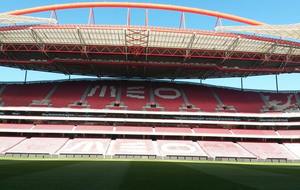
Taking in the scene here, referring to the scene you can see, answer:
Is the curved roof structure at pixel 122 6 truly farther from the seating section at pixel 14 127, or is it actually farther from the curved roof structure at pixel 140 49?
the seating section at pixel 14 127

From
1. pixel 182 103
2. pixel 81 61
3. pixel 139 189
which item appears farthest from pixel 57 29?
pixel 139 189

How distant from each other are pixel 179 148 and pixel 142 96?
51.9 feet

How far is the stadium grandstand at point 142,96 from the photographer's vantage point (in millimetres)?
43000

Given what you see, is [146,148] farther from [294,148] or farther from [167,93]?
[294,148]

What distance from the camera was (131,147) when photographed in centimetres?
4456

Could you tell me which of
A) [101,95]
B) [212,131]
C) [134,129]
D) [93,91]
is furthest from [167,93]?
[93,91]

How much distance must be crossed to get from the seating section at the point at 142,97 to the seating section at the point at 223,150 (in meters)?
7.98

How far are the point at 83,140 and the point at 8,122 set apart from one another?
513 inches

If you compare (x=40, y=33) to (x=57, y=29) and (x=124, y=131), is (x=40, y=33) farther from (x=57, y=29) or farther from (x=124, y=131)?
(x=124, y=131)

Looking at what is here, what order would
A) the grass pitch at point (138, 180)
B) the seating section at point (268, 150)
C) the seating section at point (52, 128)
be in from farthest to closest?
the seating section at point (52, 128)
the seating section at point (268, 150)
the grass pitch at point (138, 180)

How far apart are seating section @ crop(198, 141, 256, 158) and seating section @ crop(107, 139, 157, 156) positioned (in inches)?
299

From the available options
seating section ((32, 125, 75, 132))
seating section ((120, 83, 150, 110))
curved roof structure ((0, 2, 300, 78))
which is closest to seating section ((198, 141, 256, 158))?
seating section ((120, 83, 150, 110))

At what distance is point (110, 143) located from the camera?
46531 millimetres

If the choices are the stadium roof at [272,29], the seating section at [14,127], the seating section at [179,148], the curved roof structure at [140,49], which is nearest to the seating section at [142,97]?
the curved roof structure at [140,49]
